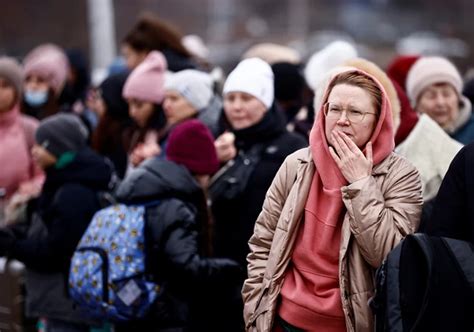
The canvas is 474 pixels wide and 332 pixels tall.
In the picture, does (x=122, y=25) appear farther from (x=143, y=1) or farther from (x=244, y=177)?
(x=244, y=177)

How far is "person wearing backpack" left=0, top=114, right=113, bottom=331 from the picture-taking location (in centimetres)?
614

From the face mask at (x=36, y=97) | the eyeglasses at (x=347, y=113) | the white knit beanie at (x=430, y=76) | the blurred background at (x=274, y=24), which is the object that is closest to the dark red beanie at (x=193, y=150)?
the eyeglasses at (x=347, y=113)

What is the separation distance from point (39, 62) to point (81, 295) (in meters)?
4.17

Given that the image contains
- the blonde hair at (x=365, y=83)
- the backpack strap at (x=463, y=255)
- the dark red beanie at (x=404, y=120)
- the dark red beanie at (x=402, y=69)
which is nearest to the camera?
the backpack strap at (x=463, y=255)

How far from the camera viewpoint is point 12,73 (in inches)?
322

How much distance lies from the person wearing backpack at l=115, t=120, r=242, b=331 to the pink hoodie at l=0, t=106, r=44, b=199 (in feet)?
6.97

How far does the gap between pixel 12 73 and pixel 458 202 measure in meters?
4.83

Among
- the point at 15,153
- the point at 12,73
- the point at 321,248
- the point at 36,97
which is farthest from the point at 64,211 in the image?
the point at 36,97

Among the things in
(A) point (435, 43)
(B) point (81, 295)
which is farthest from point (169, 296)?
(A) point (435, 43)

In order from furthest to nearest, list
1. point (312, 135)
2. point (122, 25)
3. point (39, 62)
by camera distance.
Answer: point (122, 25) → point (39, 62) → point (312, 135)

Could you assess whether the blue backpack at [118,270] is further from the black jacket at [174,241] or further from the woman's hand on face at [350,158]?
the woman's hand on face at [350,158]

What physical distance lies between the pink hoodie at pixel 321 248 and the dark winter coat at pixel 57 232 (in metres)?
1.96

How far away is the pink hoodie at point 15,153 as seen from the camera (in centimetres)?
780

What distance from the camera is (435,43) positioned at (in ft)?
112
